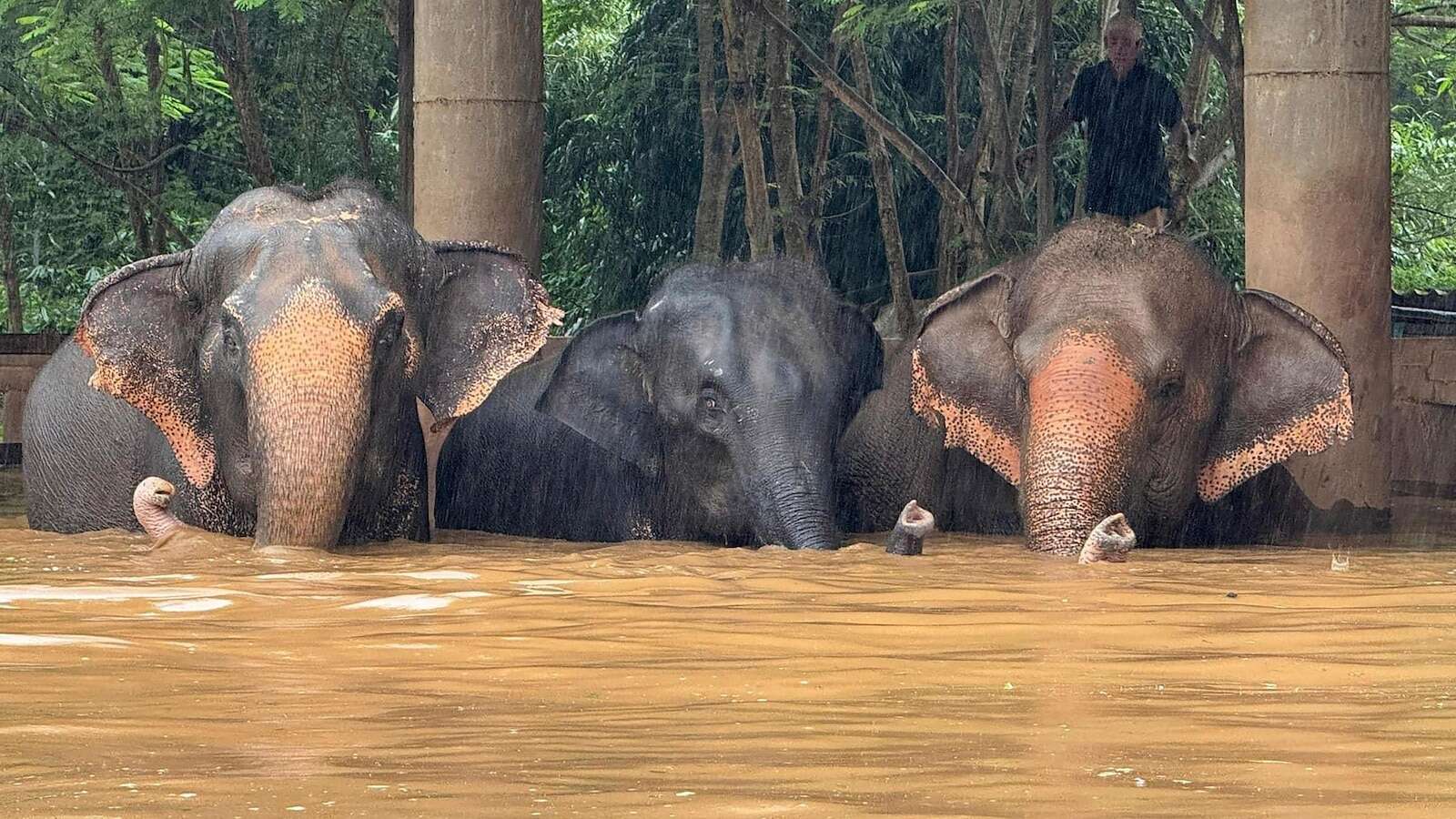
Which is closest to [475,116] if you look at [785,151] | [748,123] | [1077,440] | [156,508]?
[156,508]

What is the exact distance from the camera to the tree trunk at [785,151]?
14.7m

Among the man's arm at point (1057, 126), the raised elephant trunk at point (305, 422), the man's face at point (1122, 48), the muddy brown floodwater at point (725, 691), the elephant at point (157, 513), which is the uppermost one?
the man's face at point (1122, 48)

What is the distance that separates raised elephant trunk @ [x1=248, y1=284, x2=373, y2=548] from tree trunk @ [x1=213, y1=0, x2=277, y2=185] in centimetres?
885

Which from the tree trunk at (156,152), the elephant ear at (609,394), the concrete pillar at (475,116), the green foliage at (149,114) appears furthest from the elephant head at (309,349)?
the tree trunk at (156,152)

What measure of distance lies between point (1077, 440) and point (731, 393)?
1.23 meters

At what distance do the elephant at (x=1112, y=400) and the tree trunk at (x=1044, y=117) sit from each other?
3.70 metres

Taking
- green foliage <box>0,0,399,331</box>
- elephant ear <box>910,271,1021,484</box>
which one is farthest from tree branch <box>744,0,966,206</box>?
elephant ear <box>910,271,1021,484</box>

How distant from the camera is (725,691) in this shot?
3.86 meters

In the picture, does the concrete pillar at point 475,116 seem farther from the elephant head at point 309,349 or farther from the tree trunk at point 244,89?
the tree trunk at point 244,89

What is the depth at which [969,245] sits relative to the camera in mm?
13359

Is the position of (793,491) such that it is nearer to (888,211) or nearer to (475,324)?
(475,324)

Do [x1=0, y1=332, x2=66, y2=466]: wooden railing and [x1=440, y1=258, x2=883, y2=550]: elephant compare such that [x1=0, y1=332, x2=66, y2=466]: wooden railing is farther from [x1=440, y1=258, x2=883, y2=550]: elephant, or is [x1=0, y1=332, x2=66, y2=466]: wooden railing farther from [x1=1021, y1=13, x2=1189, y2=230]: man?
[x1=1021, y1=13, x2=1189, y2=230]: man

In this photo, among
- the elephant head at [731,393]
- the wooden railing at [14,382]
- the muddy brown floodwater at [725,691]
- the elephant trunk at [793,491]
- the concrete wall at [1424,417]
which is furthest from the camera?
the wooden railing at [14,382]

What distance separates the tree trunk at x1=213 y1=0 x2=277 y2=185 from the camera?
1578 cm
